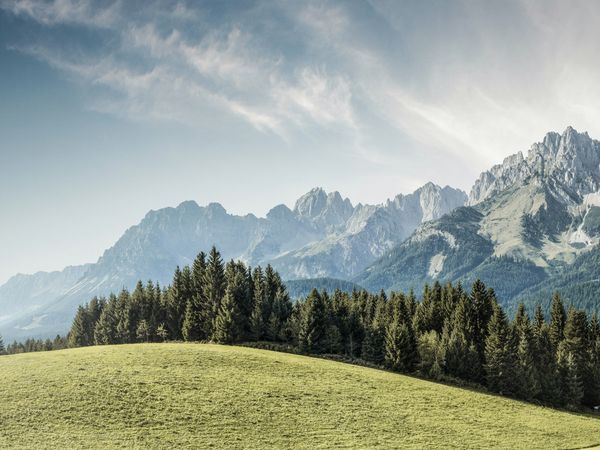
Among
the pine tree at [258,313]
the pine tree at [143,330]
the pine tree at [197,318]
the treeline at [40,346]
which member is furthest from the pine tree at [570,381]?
the treeline at [40,346]

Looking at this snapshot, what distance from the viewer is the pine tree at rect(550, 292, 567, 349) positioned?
11206 cm

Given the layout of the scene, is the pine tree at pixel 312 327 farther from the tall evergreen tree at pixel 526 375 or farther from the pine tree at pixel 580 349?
the pine tree at pixel 580 349

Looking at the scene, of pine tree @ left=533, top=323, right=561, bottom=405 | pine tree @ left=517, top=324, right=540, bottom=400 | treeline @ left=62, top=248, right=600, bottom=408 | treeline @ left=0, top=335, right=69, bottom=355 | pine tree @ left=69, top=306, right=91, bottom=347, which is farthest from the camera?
treeline @ left=0, top=335, right=69, bottom=355

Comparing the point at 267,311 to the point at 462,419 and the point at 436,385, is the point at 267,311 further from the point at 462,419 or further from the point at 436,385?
the point at 462,419

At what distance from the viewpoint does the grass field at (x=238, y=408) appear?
45094 millimetres

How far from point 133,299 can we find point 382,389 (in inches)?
3137

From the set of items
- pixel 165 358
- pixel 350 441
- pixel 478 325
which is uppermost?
pixel 478 325

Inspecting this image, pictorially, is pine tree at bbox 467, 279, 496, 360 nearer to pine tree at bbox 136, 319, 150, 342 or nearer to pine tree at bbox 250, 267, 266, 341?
pine tree at bbox 250, 267, 266, 341

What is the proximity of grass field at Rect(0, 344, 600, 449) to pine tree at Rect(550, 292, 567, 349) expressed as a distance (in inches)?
1691

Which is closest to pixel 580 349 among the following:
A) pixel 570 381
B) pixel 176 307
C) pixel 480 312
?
pixel 570 381

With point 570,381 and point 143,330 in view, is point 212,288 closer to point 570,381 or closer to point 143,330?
point 143,330

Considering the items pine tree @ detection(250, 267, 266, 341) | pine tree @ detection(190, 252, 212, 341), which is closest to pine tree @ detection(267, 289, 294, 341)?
pine tree @ detection(250, 267, 266, 341)

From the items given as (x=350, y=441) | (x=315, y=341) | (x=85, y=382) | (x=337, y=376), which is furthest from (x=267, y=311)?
(x=350, y=441)

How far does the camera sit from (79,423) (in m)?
45.5
